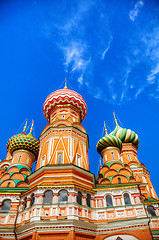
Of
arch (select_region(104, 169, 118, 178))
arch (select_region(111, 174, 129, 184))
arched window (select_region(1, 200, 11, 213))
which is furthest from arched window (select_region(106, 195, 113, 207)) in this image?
arched window (select_region(1, 200, 11, 213))

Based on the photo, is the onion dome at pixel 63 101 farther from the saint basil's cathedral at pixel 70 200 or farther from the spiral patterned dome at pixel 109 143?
the spiral patterned dome at pixel 109 143

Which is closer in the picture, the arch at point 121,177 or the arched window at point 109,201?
the arched window at point 109,201

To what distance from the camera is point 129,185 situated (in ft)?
39.7

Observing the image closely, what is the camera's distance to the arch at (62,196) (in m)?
10.5

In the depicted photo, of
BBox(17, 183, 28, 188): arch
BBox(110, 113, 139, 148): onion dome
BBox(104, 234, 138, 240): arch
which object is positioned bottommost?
BBox(104, 234, 138, 240): arch

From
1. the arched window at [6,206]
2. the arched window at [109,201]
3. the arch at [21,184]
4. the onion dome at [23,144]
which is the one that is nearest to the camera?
the arched window at [109,201]

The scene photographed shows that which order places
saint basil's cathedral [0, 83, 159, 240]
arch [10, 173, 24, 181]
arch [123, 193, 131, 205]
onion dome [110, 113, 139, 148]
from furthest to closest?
onion dome [110, 113, 139, 148] < arch [10, 173, 24, 181] < arch [123, 193, 131, 205] < saint basil's cathedral [0, 83, 159, 240]

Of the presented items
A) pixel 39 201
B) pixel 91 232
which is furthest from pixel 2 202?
pixel 91 232

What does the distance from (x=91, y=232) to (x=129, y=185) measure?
3653 mm

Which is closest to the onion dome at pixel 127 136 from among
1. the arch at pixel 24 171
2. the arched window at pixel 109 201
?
the arched window at pixel 109 201

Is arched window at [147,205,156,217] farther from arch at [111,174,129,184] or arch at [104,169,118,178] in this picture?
arch at [104,169,118,178]

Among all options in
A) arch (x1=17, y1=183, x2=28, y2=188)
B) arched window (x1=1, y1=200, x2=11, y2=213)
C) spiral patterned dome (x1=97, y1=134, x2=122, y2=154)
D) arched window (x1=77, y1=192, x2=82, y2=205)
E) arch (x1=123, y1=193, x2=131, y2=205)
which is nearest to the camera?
arched window (x1=77, y1=192, x2=82, y2=205)

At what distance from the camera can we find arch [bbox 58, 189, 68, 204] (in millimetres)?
10508

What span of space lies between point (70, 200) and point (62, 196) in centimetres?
56
